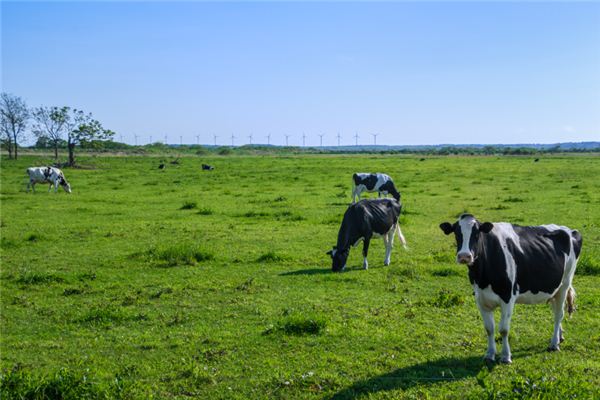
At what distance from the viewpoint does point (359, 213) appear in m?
13.9

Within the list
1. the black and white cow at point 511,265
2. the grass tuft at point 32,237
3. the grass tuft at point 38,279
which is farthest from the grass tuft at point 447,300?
the grass tuft at point 32,237

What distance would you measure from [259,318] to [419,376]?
3423mm

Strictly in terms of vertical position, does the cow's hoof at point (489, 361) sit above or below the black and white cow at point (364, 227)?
below

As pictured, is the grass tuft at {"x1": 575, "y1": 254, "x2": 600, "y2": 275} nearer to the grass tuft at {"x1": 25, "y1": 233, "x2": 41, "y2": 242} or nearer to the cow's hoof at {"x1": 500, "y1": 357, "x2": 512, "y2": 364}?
the cow's hoof at {"x1": 500, "y1": 357, "x2": 512, "y2": 364}

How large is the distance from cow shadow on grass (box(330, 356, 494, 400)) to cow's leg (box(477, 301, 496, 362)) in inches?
5.4

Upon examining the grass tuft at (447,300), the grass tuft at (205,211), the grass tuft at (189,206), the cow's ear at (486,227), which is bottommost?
the grass tuft at (447,300)

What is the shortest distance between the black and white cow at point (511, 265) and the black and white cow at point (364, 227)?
5.66 meters

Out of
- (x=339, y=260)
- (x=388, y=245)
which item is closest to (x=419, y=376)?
(x=339, y=260)

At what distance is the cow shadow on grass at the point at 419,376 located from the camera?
6.88 m

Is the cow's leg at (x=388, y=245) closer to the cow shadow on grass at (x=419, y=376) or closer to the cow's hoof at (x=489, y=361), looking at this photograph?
the cow shadow on grass at (x=419, y=376)

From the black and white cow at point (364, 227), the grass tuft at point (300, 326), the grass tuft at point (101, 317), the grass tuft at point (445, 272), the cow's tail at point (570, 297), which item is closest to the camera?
the cow's tail at point (570, 297)

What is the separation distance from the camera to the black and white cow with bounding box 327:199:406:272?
43.3 ft

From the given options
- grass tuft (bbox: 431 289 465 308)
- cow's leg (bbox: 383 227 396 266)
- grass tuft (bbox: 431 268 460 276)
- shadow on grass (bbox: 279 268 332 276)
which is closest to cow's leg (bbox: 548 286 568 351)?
grass tuft (bbox: 431 289 465 308)

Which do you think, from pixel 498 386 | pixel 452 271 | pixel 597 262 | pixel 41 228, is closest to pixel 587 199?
pixel 597 262
